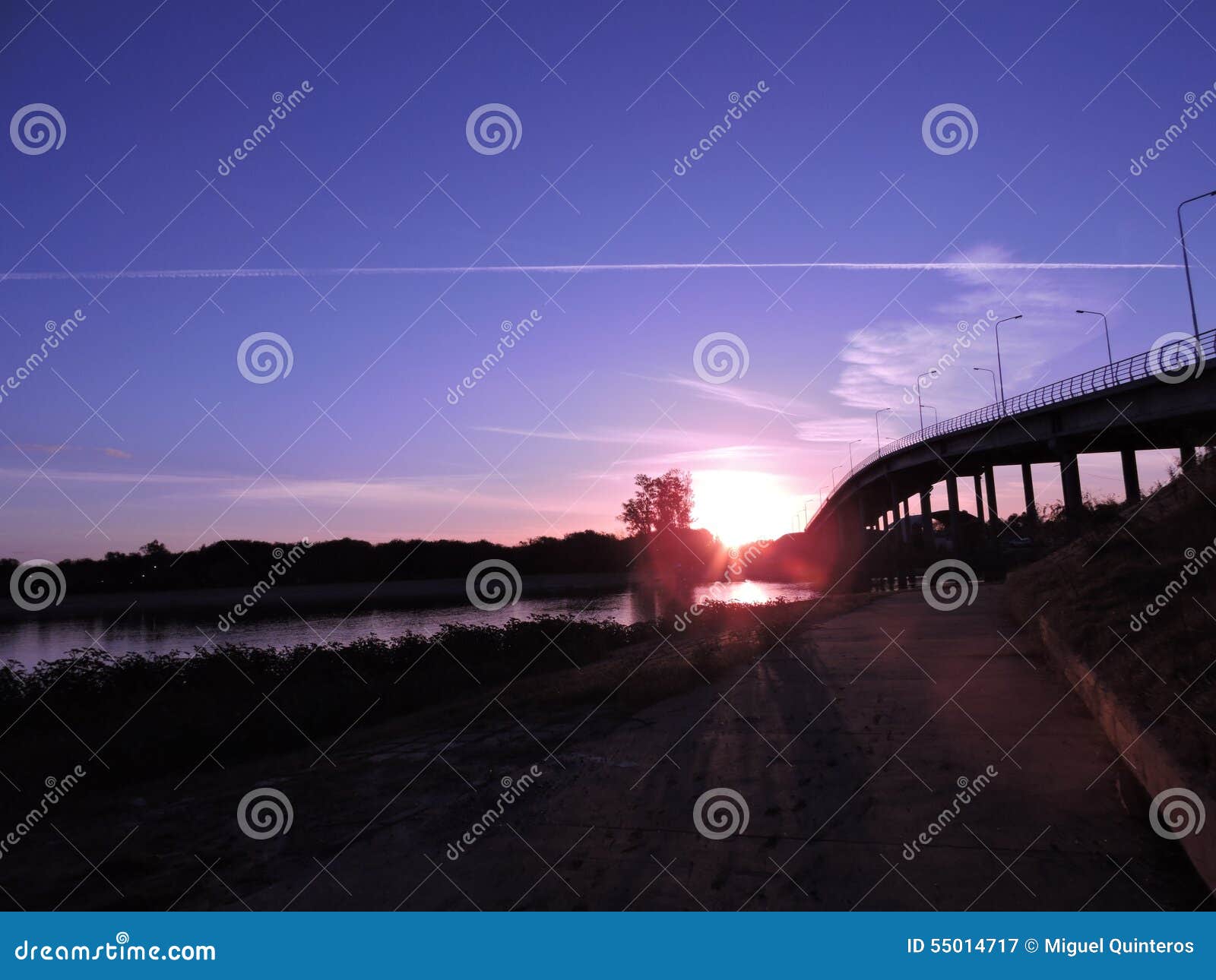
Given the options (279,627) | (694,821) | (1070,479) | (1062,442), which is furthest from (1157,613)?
(1070,479)

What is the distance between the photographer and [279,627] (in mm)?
43812

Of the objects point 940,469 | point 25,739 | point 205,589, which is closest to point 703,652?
point 25,739

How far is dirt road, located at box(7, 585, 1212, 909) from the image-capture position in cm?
487

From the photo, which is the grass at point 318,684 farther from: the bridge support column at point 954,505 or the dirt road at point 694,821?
the bridge support column at point 954,505

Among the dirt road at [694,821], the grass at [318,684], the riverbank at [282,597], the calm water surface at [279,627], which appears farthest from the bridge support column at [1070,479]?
the dirt road at [694,821]

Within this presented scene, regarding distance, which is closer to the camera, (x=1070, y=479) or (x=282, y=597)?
(x=1070, y=479)

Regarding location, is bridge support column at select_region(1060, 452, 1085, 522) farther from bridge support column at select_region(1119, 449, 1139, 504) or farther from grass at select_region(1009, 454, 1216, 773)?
grass at select_region(1009, 454, 1216, 773)

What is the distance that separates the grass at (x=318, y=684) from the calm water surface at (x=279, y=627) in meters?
6.10

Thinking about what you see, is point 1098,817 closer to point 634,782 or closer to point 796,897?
point 796,897

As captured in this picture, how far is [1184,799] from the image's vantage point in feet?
15.3

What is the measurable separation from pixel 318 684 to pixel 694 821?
14.2m

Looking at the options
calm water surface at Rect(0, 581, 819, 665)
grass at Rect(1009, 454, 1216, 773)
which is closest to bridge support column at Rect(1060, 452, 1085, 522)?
calm water surface at Rect(0, 581, 819, 665)

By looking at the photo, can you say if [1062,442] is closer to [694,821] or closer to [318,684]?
[318,684]

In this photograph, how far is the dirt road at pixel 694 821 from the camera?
16.0ft
